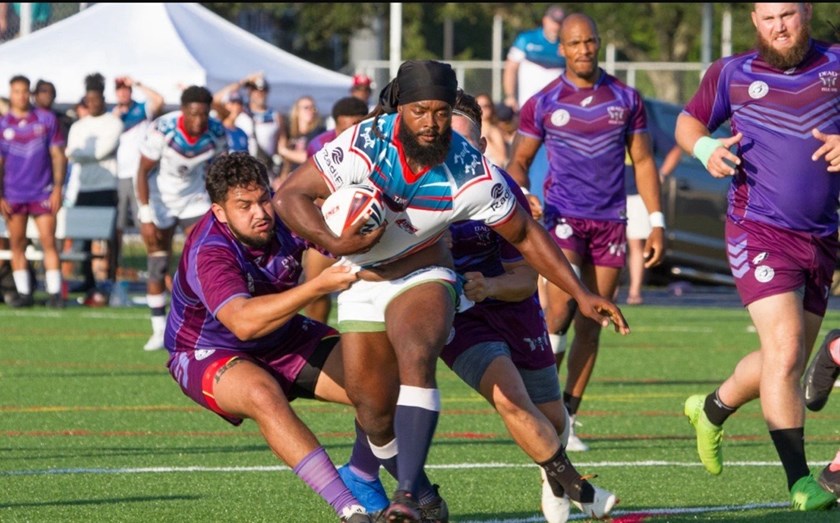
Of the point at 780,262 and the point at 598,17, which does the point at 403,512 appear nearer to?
the point at 780,262

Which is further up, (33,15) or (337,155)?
(337,155)

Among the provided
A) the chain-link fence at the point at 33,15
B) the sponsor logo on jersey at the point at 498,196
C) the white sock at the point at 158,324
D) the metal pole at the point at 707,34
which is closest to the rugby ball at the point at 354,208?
the sponsor logo on jersey at the point at 498,196

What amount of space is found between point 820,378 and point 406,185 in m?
2.90

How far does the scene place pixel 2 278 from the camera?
18.9 metres

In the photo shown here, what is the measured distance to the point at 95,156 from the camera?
750 inches

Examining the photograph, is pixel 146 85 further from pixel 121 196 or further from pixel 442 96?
pixel 442 96

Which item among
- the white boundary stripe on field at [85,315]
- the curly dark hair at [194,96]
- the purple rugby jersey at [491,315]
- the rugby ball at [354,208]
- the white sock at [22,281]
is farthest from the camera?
the white sock at [22,281]

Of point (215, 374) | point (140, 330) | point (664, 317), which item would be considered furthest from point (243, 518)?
point (664, 317)

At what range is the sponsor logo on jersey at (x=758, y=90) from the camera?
24.5ft

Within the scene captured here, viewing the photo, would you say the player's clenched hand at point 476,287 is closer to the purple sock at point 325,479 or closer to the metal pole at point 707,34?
the purple sock at point 325,479

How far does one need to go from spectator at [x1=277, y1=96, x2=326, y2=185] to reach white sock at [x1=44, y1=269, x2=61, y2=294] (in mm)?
3019

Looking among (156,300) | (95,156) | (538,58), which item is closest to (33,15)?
(95,156)

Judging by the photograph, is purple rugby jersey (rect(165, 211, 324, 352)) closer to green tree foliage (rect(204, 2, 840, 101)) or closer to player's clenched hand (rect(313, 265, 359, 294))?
player's clenched hand (rect(313, 265, 359, 294))

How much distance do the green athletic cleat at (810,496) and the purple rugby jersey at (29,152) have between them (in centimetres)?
1157
